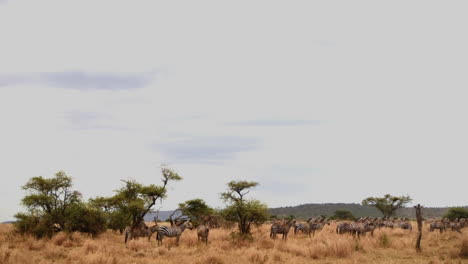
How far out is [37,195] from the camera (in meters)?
28.1

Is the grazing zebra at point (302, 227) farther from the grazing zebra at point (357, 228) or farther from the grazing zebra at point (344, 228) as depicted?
the grazing zebra at point (357, 228)

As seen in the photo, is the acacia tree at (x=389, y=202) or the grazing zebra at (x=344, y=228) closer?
the grazing zebra at (x=344, y=228)

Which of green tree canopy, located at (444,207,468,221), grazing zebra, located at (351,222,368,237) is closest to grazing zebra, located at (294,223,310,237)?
grazing zebra, located at (351,222,368,237)

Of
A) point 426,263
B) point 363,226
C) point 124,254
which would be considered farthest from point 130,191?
point 426,263

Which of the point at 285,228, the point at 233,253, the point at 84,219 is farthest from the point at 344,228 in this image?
the point at 84,219

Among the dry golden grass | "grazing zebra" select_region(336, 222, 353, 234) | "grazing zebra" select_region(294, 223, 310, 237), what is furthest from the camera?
"grazing zebra" select_region(294, 223, 310, 237)

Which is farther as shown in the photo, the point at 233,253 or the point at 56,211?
the point at 56,211

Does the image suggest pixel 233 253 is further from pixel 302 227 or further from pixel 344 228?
pixel 344 228

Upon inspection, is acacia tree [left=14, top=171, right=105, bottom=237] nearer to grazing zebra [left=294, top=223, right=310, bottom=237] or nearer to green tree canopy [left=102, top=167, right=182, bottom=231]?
green tree canopy [left=102, top=167, right=182, bottom=231]

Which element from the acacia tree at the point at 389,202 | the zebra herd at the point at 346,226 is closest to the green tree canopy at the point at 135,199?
the zebra herd at the point at 346,226

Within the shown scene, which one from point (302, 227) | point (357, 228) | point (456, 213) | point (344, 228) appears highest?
point (357, 228)

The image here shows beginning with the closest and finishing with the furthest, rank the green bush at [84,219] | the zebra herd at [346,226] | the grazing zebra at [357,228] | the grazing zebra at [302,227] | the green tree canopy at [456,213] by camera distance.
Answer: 1. the zebra herd at [346,226]
2. the grazing zebra at [357,228]
3. the green bush at [84,219]
4. the grazing zebra at [302,227]
5. the green tree canopy at [456,213]

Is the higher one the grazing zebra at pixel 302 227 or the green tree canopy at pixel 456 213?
the grazing zebra at pixel 302 227

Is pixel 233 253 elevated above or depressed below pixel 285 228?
below
